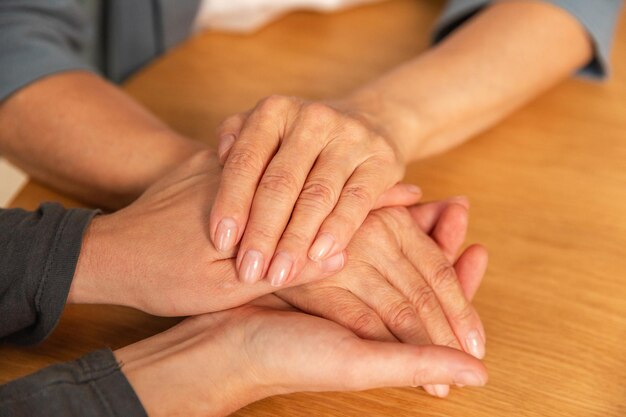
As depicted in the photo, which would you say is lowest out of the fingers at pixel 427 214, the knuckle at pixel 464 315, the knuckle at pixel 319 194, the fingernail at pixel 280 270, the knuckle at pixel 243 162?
the knuckle at pixel 464 315

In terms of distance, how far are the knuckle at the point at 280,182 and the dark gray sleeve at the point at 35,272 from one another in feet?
0.56

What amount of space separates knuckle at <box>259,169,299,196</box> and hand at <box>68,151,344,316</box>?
6cm

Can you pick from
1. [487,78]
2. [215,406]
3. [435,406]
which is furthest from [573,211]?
[215,406]

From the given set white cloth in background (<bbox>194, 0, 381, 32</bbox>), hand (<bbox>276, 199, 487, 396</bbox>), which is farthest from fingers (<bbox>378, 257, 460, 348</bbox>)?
white cloth in background (<bbox>194, 0, 381, 32</bbox>)

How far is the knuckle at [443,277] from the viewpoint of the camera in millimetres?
716

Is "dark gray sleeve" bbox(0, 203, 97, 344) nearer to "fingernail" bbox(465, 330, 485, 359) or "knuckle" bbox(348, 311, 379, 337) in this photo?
"knuckle" bbox(348, 311, 379, 337)

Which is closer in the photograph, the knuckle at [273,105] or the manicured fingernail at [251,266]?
the manicured fingernail at [251,266]

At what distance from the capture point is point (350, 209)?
0.69 m

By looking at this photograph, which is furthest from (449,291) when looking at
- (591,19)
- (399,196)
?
(591,19)

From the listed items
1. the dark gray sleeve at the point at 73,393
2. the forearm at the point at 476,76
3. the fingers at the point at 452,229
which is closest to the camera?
the dark gray sleeve at the point at 73,393

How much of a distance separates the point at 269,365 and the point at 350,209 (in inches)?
6.7

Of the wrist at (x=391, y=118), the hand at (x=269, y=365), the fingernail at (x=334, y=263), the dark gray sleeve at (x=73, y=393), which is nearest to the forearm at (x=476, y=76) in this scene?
the wrist at (x=391, y=118)

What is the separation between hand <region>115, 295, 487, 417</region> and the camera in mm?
575

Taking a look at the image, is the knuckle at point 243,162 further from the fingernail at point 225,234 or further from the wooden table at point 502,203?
the wooden table at point 502,203
